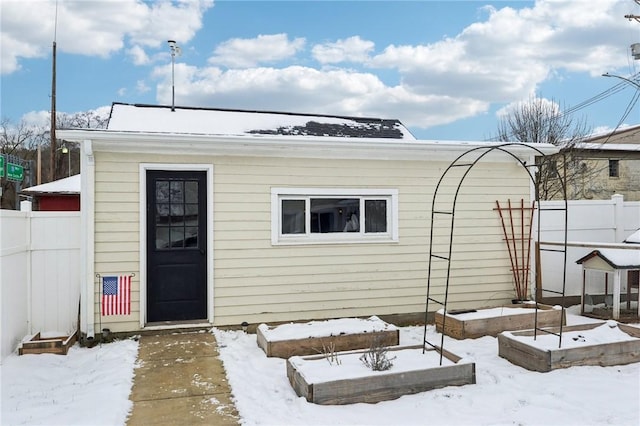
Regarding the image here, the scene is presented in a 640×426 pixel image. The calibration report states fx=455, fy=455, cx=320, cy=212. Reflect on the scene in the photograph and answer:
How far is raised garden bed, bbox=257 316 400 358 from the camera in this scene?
4555 millimetres

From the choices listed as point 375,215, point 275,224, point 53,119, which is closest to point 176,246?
point 275,224

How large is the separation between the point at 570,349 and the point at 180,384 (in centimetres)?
347

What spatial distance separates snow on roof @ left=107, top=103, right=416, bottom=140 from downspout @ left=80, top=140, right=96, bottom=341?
1.52 m

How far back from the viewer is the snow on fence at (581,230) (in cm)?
693

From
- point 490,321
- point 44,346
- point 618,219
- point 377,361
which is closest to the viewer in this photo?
point 377,361

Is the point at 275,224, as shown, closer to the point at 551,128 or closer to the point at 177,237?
the point at 177,237

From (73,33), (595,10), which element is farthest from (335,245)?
(73,33)

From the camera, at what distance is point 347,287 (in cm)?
593

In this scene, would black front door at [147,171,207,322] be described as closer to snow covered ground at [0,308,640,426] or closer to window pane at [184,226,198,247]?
window pane at [184,226,198,247]

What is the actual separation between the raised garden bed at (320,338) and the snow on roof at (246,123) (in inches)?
123

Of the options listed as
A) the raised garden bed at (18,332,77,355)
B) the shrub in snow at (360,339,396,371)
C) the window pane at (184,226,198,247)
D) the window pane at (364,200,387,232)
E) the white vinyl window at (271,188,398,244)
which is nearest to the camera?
the shrub in snow at (360,339,396,371)

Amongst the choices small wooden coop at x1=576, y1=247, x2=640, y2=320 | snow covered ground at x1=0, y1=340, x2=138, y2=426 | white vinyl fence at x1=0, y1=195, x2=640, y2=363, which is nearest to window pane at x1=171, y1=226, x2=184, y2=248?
white vinyl fence at x1=0, y1=195, x2=640, y2=363

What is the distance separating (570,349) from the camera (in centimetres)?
412

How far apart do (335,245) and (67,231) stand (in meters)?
3.17
